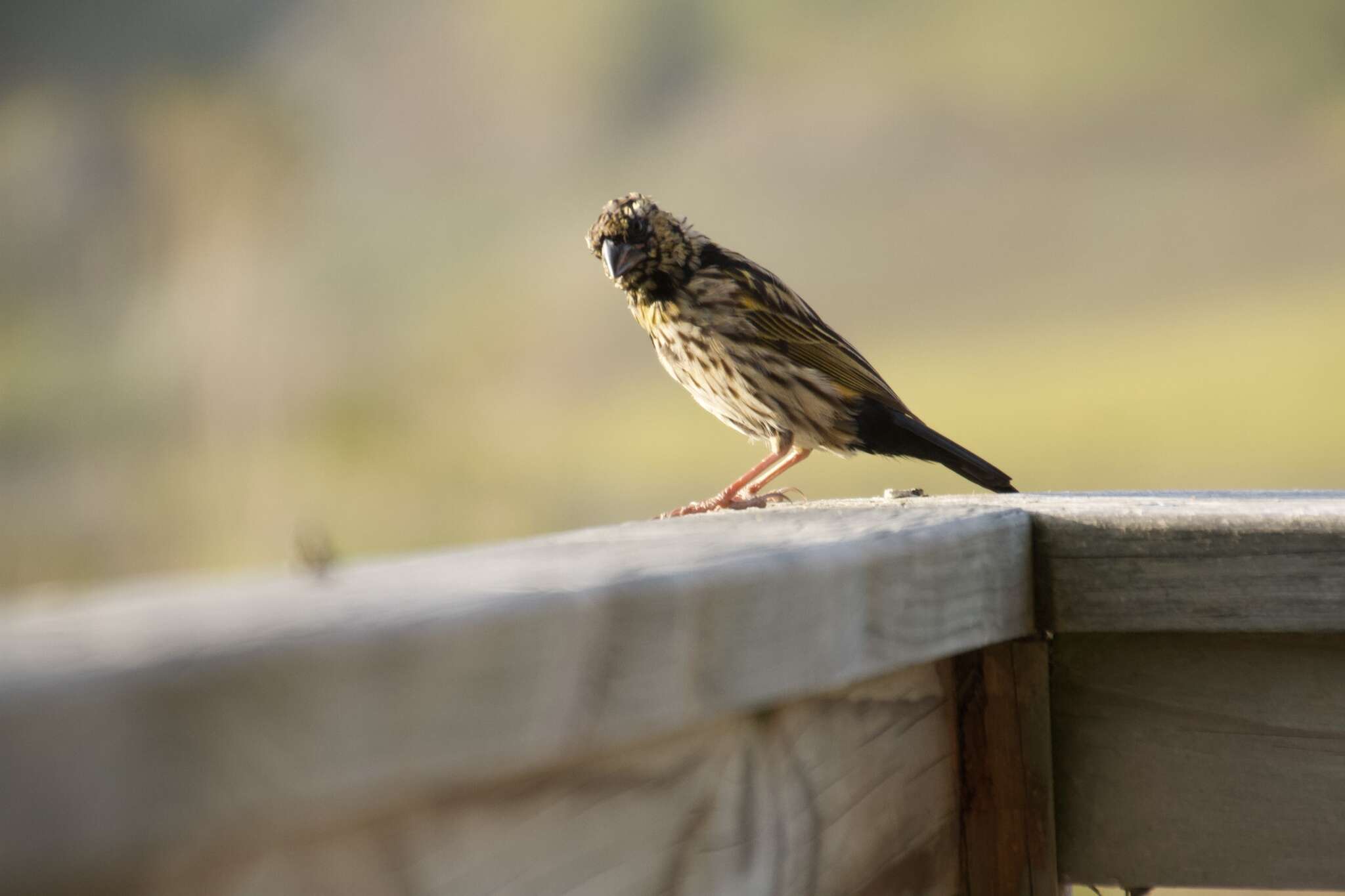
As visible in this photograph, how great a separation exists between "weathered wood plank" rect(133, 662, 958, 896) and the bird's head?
3.86 meters

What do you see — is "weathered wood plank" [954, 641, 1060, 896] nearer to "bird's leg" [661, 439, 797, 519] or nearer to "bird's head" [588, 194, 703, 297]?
"bird's leg" [661, 439, 797, 519]

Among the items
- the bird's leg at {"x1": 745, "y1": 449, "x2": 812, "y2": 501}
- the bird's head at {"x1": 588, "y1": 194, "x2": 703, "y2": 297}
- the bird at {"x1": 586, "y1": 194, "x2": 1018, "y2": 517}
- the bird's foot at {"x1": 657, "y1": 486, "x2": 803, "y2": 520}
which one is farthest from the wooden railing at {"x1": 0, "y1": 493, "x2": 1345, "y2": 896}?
the bird's head at {"x1": 588, "y1": 194, "x2": 703, "y2": 297}

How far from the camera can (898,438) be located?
5.44 metres

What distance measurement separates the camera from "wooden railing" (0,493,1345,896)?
76cm

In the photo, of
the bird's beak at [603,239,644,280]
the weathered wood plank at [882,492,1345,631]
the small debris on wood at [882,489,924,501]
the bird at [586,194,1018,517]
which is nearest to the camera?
the weathered wood plank at [882,492,1345,631]

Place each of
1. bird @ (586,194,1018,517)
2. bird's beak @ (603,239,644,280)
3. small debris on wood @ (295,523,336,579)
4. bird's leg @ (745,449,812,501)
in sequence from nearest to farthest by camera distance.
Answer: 1. small debris on wood @ (295,523,336,579)
2. bird's leg @ (745,449,812,501)
3. bird @ (586,194,1018,517)
4. bird's beak @ (603,239,644,280)

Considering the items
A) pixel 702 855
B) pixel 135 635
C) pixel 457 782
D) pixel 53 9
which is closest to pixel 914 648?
pixel 702 855

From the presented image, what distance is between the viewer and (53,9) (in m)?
76.7

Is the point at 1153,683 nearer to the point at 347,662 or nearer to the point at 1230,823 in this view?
the point at 1230,823

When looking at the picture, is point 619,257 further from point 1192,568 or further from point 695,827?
point 695,827

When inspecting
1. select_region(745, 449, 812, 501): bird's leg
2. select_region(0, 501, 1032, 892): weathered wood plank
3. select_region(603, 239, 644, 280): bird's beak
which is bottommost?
select_region(0, 501, 1032, 892): weathered wood plank

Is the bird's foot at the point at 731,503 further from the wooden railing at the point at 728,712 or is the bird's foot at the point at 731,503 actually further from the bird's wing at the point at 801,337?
the wooden railing at the point at 728,712

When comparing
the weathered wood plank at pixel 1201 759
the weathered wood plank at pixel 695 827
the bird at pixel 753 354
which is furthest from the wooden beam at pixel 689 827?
the bird at pixel 753 354

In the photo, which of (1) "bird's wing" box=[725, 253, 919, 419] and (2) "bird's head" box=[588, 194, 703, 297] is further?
(2) "bird's head" box=[588, 194, 703, 297]
